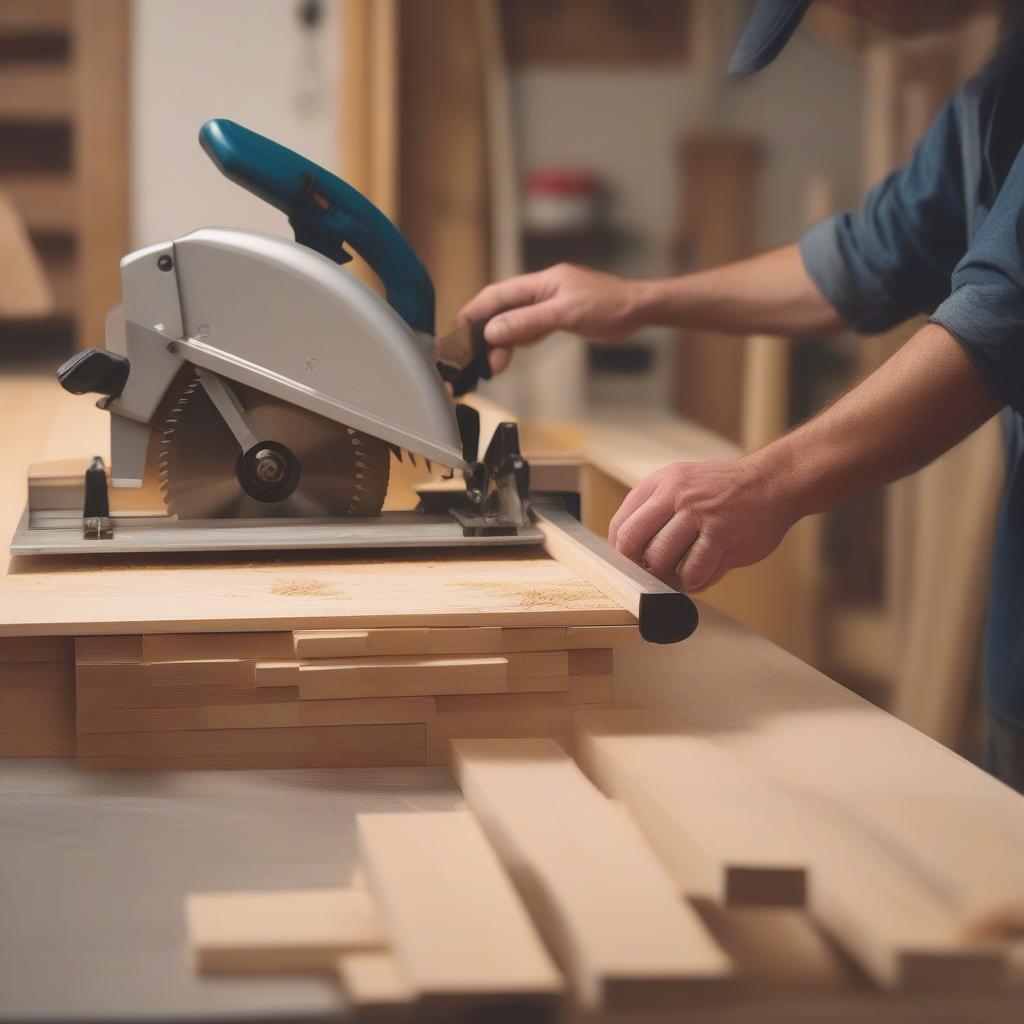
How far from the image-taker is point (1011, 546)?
175cm

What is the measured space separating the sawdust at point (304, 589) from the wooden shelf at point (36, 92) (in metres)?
3.00

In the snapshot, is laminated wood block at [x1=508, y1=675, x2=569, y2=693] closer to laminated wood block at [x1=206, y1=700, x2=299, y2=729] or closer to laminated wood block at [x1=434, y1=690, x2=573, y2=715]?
laminated wood block at [x1=434, y1=690, x2=573, y2=715]

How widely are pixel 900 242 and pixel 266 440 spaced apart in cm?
97

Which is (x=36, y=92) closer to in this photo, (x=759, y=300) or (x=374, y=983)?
(x=759, y=300)

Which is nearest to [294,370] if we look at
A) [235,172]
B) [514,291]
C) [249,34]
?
[235,172]

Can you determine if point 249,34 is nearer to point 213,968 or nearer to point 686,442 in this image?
point 686,442

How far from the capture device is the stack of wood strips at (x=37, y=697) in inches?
46.6

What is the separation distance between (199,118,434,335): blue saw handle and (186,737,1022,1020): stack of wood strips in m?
0.77

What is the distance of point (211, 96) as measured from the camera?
3816mm

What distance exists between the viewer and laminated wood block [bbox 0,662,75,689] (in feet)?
3.89

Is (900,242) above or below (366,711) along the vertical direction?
above

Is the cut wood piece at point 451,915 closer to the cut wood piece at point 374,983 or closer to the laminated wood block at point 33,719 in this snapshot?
the cut wood piece at point 374,983

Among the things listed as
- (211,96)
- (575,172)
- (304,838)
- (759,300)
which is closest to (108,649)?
(304,838)

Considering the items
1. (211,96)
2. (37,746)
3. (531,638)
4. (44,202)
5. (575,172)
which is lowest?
(37,746)
